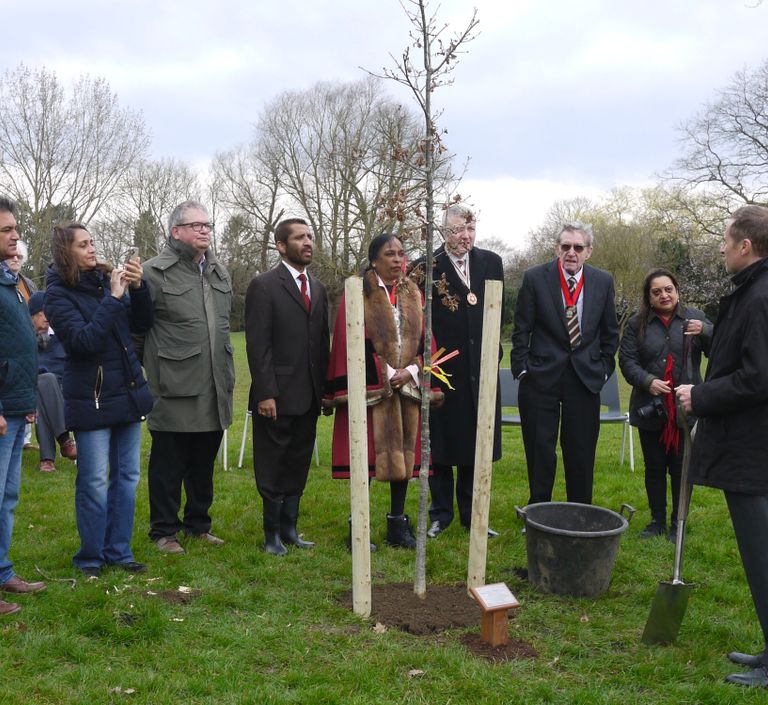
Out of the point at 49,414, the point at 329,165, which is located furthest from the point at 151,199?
the point at 49,414

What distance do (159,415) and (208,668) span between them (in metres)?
2.21

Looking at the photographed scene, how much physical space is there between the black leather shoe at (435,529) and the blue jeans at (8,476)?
2.96 m

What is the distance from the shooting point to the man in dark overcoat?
5.39m

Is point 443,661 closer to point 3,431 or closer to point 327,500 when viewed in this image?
point 3,431

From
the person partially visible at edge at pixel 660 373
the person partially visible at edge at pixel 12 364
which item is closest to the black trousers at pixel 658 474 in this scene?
the person partially visible at edge at pixel 660 373

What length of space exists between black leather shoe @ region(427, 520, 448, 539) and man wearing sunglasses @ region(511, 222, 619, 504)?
0.76 meters

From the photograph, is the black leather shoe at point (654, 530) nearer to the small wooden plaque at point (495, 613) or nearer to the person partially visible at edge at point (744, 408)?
the person partially visible at edge at point (744, 408)

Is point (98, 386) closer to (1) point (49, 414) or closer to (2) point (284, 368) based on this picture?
A: (2) point (284, 368)

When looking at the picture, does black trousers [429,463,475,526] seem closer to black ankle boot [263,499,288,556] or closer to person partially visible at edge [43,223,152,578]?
black ankle boot [263,499,288,556]

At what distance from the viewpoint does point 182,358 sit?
537 cm

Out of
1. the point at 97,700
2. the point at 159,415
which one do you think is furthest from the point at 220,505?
the point at 97,700

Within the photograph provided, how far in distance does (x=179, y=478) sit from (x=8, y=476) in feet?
4.60

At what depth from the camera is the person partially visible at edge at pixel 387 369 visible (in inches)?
209

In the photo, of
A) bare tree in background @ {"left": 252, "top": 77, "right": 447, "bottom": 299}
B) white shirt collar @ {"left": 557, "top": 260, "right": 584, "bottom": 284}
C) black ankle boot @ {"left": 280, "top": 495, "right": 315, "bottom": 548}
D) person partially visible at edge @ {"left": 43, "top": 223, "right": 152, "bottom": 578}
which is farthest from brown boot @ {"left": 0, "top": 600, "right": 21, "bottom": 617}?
bare tree in background @ {"left": 252, "top": 77, "right": 447, "bottom": 299}
